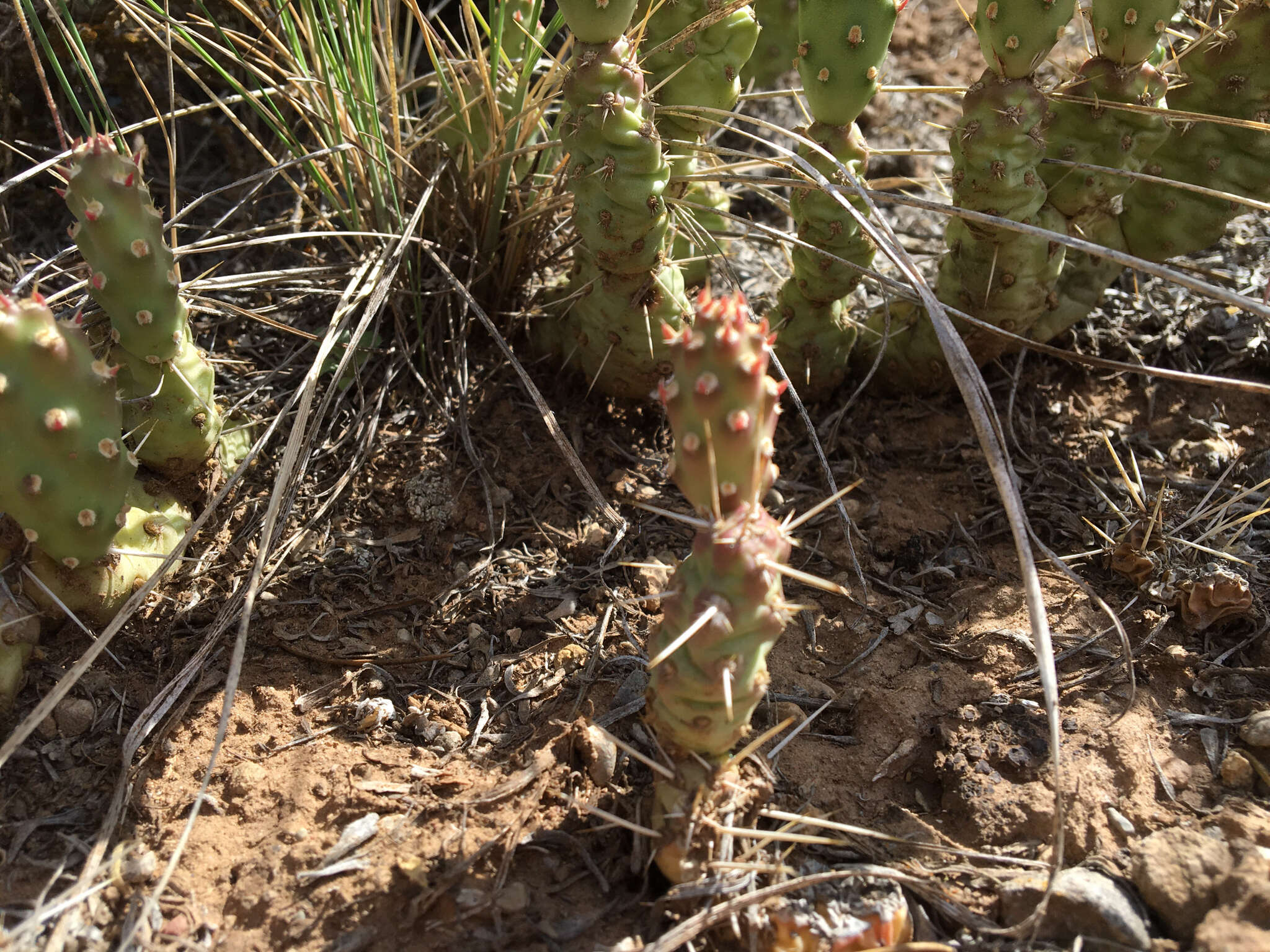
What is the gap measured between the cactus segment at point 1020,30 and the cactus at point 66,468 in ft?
5.92

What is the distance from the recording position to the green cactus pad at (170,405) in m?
1.87

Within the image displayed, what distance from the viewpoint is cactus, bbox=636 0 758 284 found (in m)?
2.13

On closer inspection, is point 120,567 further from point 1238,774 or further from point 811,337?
point 1238,774

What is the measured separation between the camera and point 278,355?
96.0 inches

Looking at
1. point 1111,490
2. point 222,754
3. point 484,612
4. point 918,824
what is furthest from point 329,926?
point 1111,490

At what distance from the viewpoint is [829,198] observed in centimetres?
212

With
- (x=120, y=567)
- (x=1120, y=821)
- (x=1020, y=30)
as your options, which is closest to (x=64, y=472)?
(x=120, y=567)

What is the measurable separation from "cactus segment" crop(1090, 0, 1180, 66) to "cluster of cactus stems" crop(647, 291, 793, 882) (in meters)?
1.24

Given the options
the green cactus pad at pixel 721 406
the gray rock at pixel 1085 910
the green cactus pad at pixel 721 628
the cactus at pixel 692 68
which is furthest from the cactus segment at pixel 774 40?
the gray rock at pixel 1085 910

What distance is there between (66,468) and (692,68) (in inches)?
58.9

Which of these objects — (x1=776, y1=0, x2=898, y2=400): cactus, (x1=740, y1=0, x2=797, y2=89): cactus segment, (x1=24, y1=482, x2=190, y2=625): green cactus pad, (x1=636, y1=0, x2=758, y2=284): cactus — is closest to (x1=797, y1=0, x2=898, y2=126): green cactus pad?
(x1=776, y1=0, x2=898, y2=400): cactus

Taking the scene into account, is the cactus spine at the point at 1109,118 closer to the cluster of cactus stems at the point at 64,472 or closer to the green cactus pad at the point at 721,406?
the green cactus pad at the point at 721,406

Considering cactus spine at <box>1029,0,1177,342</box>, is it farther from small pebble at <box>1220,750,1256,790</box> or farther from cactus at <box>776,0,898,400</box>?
small pebble at <box>1220,750,1256,790</box>

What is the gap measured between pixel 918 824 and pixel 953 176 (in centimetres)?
134
